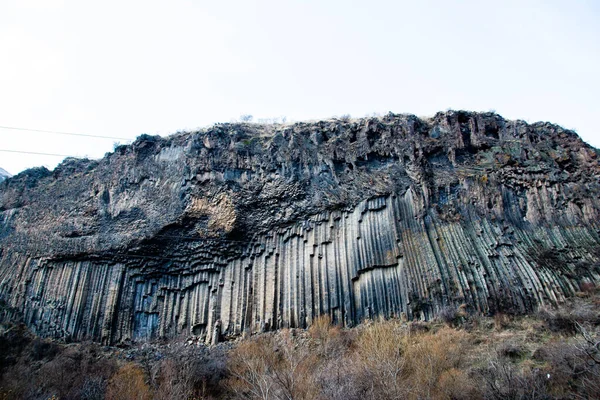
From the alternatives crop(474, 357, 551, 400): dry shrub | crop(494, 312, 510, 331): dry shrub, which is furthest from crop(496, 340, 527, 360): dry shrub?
crop(494, 312, 510, 331): dry shrub

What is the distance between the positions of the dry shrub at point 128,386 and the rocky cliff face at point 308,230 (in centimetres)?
329

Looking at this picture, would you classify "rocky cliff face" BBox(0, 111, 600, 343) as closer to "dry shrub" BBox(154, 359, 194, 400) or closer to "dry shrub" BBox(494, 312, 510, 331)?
"dry shrub" BBox(494, 312, 510, 331)

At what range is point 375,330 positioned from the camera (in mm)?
15000

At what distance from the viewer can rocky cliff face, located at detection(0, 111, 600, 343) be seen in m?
16.7

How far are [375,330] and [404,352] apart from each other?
61.6 inches

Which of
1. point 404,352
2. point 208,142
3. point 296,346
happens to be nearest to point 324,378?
point 404,352

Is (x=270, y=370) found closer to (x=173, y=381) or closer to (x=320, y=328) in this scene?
(x=320, y=328)

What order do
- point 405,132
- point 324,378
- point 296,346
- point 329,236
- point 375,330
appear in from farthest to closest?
1. point 405,132
2. point 329,236
3. point 296,346
4. point 375,330
5. point 324,378

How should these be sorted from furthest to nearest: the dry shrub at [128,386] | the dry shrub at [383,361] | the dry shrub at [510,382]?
1. the dry shrub at [128,386]
2. the dry shrub at [383,361]
3. the dry shrub at [510,382]

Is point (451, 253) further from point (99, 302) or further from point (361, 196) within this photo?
point (99, 302)

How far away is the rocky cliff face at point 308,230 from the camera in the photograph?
54.8ft

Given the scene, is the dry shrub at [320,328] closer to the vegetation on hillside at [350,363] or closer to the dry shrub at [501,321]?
the vegetation on hillside at [350,363]

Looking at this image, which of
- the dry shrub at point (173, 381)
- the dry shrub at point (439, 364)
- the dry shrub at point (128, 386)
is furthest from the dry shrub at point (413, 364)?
the dry shrub at point (128, 386)

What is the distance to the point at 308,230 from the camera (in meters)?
19.2
